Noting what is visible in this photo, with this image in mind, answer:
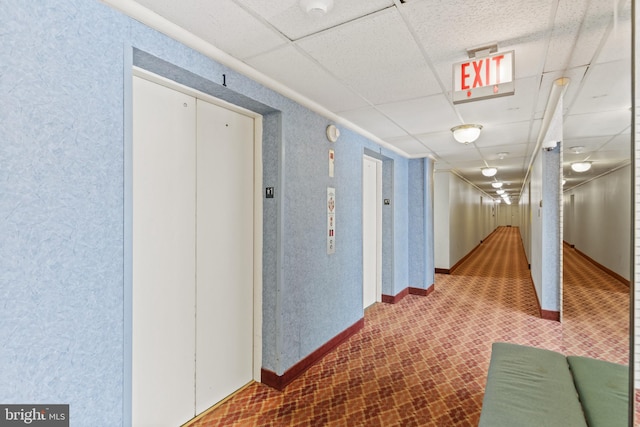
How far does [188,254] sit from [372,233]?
329cm

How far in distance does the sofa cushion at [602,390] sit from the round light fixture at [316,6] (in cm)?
214

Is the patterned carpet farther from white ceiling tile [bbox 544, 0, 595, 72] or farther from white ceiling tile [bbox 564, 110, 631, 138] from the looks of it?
white ceiling tile [bbox 564, 110, 631, 138]

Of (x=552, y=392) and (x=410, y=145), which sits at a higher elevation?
(x=410, y=145)

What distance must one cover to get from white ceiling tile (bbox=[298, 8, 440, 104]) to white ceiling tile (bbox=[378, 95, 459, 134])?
0.22 meters

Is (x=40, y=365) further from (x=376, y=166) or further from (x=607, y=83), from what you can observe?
(x=376, y=166)

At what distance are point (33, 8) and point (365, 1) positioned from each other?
1439mm

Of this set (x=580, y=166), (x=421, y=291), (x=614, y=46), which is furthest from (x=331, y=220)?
(x=580, y=166)

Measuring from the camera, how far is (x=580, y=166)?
153 inches

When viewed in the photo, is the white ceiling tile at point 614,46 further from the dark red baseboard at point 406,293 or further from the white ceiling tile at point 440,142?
the dark red baseboard at point 406,293

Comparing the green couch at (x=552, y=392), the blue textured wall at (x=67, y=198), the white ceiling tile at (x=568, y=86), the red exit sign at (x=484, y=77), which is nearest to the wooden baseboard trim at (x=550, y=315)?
the green couch at (x=552, y=392)

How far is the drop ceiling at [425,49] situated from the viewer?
1499 mm

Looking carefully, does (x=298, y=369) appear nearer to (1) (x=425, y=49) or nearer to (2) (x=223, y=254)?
(2) (x=223, y=254)

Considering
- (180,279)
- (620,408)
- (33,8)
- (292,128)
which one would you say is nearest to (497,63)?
(292,128)

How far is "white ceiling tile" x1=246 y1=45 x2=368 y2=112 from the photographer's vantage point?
204cm
